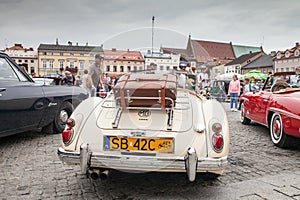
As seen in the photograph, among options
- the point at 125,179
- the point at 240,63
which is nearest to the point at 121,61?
the point at 125,179

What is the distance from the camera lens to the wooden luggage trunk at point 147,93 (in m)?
3.26

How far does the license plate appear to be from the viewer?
2932 mm

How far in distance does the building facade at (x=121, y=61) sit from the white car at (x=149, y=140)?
72 centimetres

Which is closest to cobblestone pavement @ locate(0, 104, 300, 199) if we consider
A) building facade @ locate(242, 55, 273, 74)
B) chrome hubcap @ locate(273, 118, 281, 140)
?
chrome hubcap @ locate(273, 118, 281, 140)

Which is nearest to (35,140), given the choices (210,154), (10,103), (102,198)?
(10,103)

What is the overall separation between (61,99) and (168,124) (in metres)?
3.61

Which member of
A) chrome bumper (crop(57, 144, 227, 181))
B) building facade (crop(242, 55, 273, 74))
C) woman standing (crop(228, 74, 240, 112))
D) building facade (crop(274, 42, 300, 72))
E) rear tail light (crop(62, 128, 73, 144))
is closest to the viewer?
chrome bumper (crop(57, 144, 227, 181))

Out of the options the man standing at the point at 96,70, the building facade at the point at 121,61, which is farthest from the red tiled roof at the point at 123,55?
the man standing at the point at 96,70

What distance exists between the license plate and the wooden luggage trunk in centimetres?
49

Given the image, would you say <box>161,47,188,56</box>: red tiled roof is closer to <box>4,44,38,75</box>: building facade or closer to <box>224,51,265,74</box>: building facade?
<box>224,51,265,74</box>: building facade

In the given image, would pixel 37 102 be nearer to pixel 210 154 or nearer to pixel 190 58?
pixel 190 58

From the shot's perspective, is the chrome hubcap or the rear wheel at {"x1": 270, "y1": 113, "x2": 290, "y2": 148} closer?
the rear wheel at {"x1": 270, "y1": 113, "x2": 290, "y2": 148}

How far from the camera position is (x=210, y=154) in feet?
9.50

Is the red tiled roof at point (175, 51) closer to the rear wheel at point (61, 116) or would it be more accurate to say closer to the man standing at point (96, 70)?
the man standing at point (96, 70)
